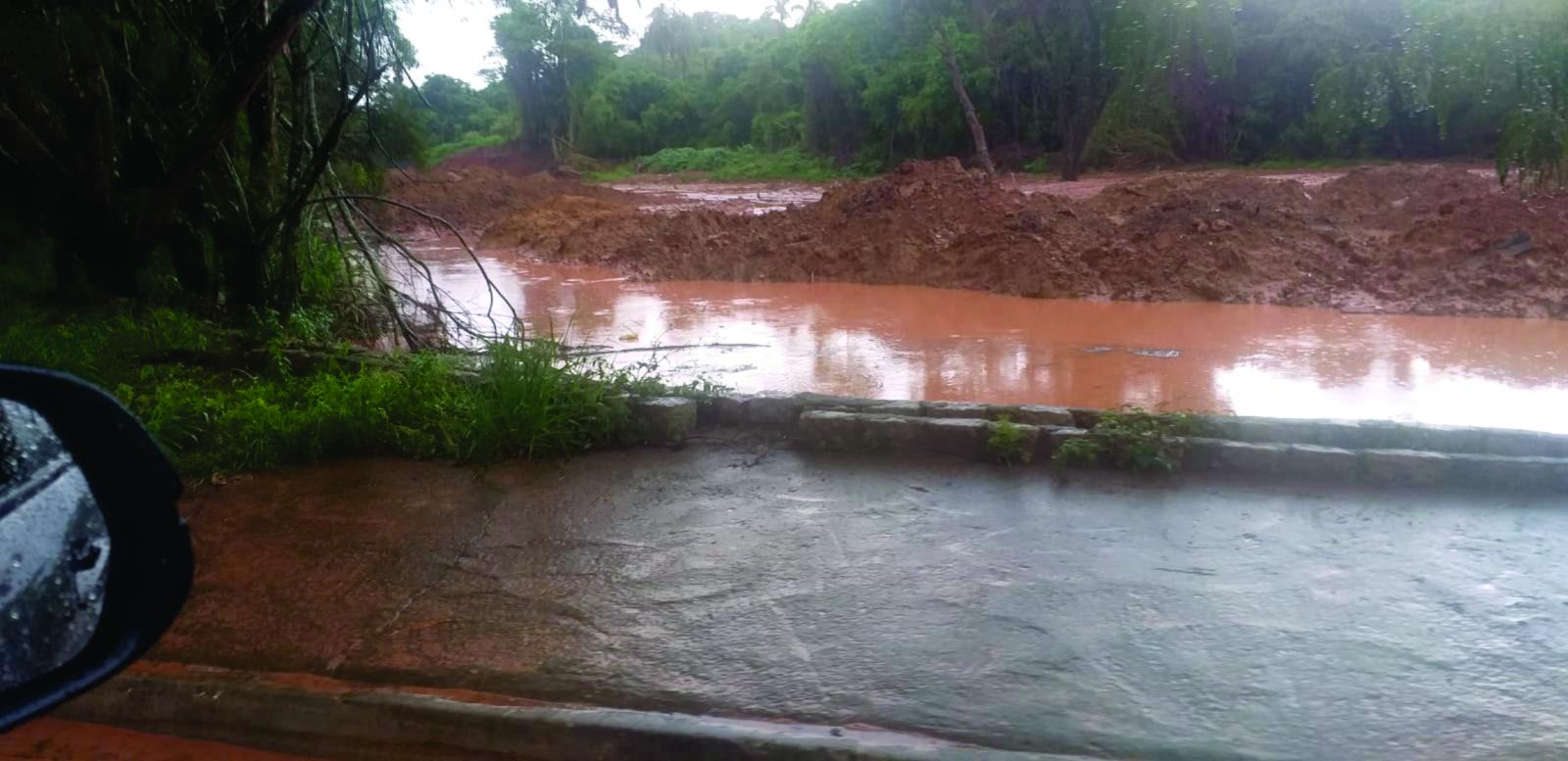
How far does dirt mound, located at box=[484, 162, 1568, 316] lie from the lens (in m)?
13.1

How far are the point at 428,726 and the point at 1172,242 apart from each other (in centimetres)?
1346

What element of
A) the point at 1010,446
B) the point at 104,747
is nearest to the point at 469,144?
the point at 1010,446

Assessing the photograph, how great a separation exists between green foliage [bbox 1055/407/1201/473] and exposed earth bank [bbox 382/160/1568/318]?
8.80 meters

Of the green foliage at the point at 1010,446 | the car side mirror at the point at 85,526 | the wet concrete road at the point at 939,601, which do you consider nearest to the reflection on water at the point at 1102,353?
the green foliage at the point at 1010,446

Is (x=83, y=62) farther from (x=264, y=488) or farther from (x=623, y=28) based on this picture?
(x=264, y=488)

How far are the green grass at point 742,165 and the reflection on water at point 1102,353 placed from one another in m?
26.0

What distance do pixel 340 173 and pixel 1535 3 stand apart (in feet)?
34.9

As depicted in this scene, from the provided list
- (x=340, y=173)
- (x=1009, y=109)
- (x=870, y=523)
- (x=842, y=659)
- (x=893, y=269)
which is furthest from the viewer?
(x=1009, y=109)

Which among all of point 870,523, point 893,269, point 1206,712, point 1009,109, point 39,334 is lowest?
point 1206,712

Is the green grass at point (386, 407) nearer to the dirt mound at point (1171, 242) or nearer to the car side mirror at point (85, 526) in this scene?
the car side mirror at point (85, 526)

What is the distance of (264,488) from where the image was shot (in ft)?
18.7

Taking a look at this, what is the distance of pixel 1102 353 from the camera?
35.0ft

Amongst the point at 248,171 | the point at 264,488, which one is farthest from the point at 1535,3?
the point at 248,171

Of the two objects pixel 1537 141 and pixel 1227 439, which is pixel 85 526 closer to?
pixel 1227 439
